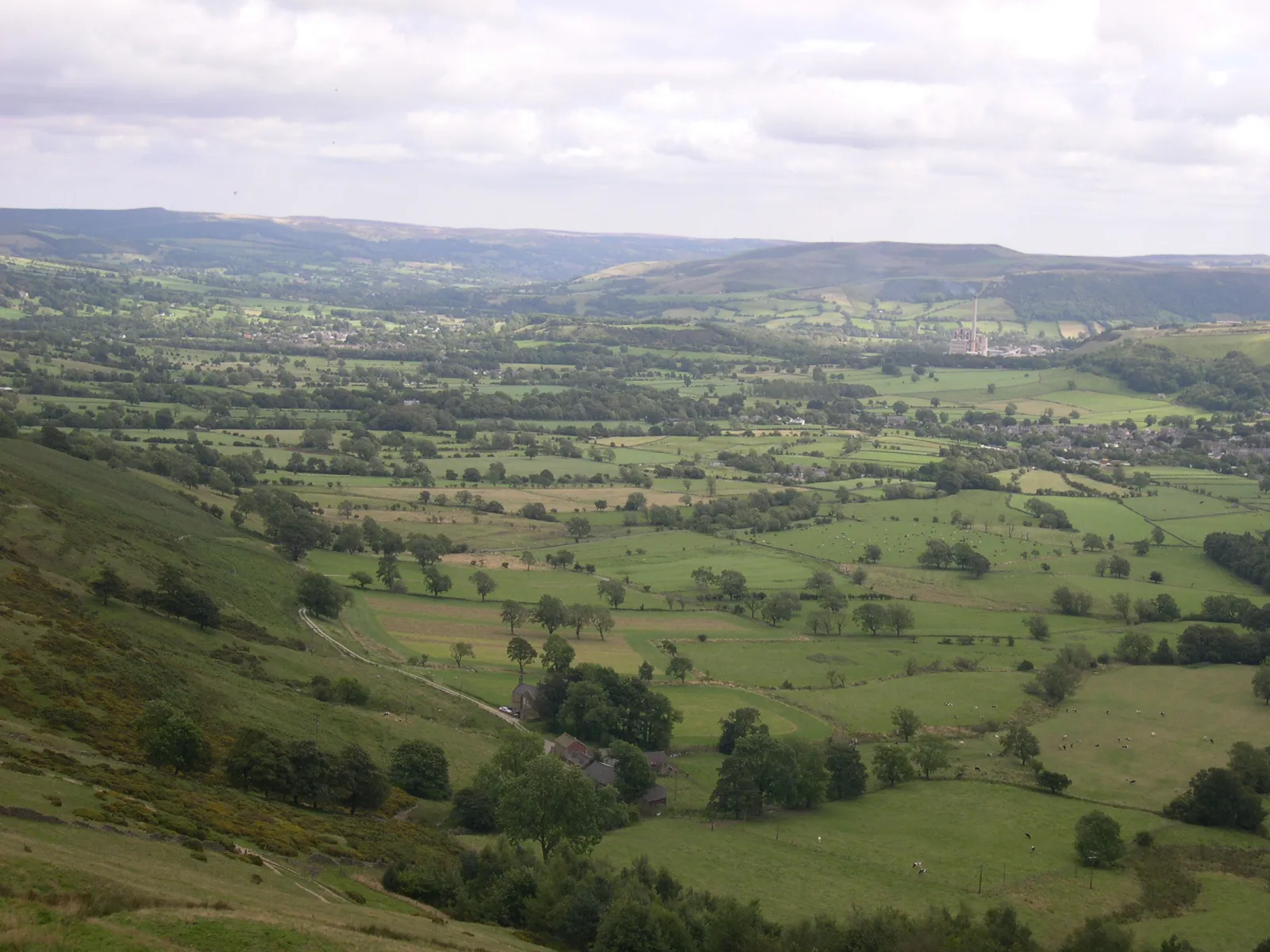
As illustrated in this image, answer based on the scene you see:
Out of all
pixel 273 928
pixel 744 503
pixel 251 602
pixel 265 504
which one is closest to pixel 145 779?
pixel 273 928

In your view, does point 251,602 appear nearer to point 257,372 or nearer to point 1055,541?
point 1055,541

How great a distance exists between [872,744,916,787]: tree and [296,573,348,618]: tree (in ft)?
109

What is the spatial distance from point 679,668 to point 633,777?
1660cm

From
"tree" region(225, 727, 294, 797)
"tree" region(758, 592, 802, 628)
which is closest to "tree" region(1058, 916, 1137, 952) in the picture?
"tree" region(225, 727, 294, 797)

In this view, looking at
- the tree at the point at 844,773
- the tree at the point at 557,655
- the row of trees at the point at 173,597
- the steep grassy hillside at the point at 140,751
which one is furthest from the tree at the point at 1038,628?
the row of trees at the point at 173,597

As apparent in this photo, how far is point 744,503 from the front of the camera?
11031 centimetres

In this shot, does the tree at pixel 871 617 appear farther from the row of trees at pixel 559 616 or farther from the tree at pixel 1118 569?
the tree at pixel 1118 569

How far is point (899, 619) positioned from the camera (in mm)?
75562

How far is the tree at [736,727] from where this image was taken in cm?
5581

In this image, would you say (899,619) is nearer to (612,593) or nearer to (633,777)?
(612,593)

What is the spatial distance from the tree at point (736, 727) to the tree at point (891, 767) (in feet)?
18.8

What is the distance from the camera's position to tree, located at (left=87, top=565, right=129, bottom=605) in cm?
5181

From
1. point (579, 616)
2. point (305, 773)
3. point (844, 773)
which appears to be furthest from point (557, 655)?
point (305, 773)

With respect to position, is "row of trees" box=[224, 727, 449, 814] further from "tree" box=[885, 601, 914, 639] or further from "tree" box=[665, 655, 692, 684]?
"tree" box=[885, 601, 914, 639]
